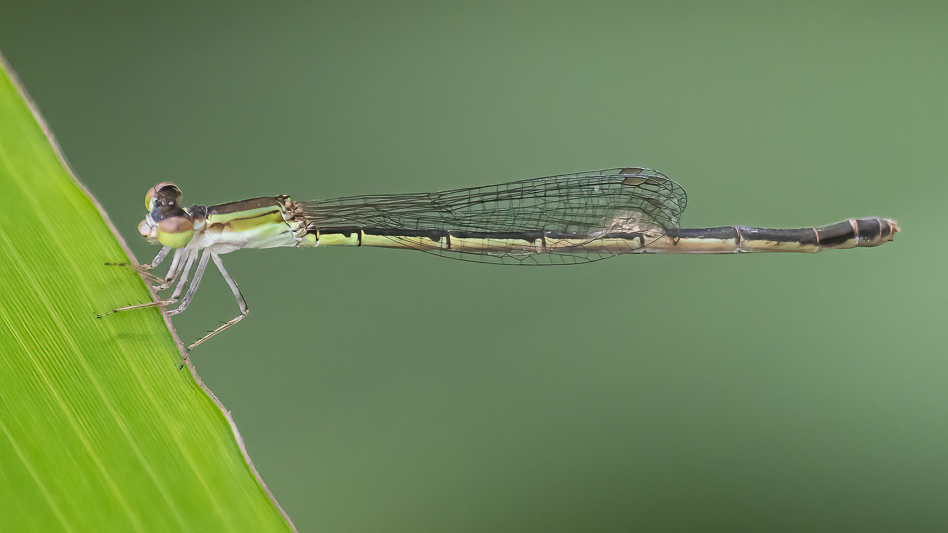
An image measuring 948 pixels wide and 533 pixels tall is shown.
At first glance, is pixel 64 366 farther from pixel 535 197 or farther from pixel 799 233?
pixel 799 233

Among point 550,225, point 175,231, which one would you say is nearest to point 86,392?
point 175,231

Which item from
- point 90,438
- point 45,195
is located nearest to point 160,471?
point 90,438

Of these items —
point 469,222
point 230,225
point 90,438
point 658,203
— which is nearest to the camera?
point 90,438

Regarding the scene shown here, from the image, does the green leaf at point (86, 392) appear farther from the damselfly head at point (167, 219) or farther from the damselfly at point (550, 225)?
the damselfly at point (550, 225)

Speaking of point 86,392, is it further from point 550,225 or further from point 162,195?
point 550,225

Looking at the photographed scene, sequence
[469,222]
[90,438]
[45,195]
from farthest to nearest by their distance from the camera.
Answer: [469,222] → [45,195] → [90,438]

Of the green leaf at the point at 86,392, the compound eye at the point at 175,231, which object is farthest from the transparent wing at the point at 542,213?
the green leaf at the point at 86,392

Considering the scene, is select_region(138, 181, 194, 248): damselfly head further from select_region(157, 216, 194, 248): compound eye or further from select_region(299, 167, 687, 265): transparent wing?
select_region(299, 167, 687, 265): transparent wing
